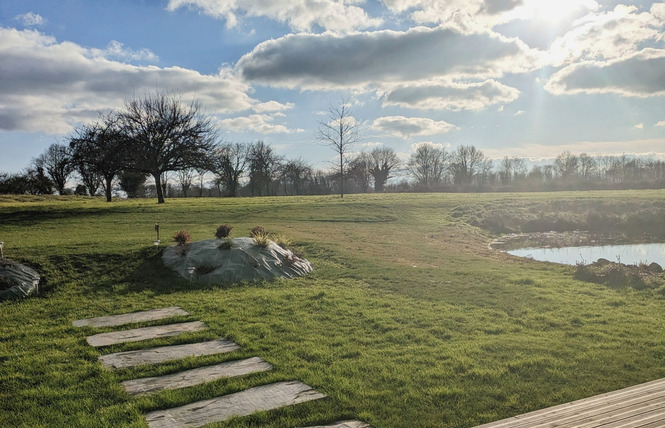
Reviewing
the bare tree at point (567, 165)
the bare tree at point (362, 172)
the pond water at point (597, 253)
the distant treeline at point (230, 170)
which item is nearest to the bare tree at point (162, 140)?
the distant treeline at point (230, 170)

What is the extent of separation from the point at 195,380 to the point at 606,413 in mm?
4309

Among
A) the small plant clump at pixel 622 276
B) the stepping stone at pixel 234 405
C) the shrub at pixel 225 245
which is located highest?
the shrub at pixel 225 245

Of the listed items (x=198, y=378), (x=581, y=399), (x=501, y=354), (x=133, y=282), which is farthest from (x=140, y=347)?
(x=581, y=399)

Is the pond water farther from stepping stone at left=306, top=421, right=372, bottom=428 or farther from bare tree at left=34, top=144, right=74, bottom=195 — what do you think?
bare tree at left=34, top=144, right=74, bottom=195

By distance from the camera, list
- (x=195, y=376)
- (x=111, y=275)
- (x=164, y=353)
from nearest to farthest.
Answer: (x=195, y=376)
(x=164, y=353)
(x=111, y=275)

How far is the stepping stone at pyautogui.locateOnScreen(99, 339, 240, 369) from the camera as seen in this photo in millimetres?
5883

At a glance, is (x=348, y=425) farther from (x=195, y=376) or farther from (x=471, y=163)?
(x=471, y=163)

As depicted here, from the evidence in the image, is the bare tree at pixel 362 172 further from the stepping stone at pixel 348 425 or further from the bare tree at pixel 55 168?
the stepping stone at pixel 348 425

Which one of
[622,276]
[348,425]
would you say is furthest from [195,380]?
[622,276]

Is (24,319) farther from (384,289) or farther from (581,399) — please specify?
(581,399)

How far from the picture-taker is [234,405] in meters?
4.64

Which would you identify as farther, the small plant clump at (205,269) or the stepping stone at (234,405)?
the small plant clump at (205,269)

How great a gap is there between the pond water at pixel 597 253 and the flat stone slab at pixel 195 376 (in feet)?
45.9

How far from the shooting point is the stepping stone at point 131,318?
302 inches
